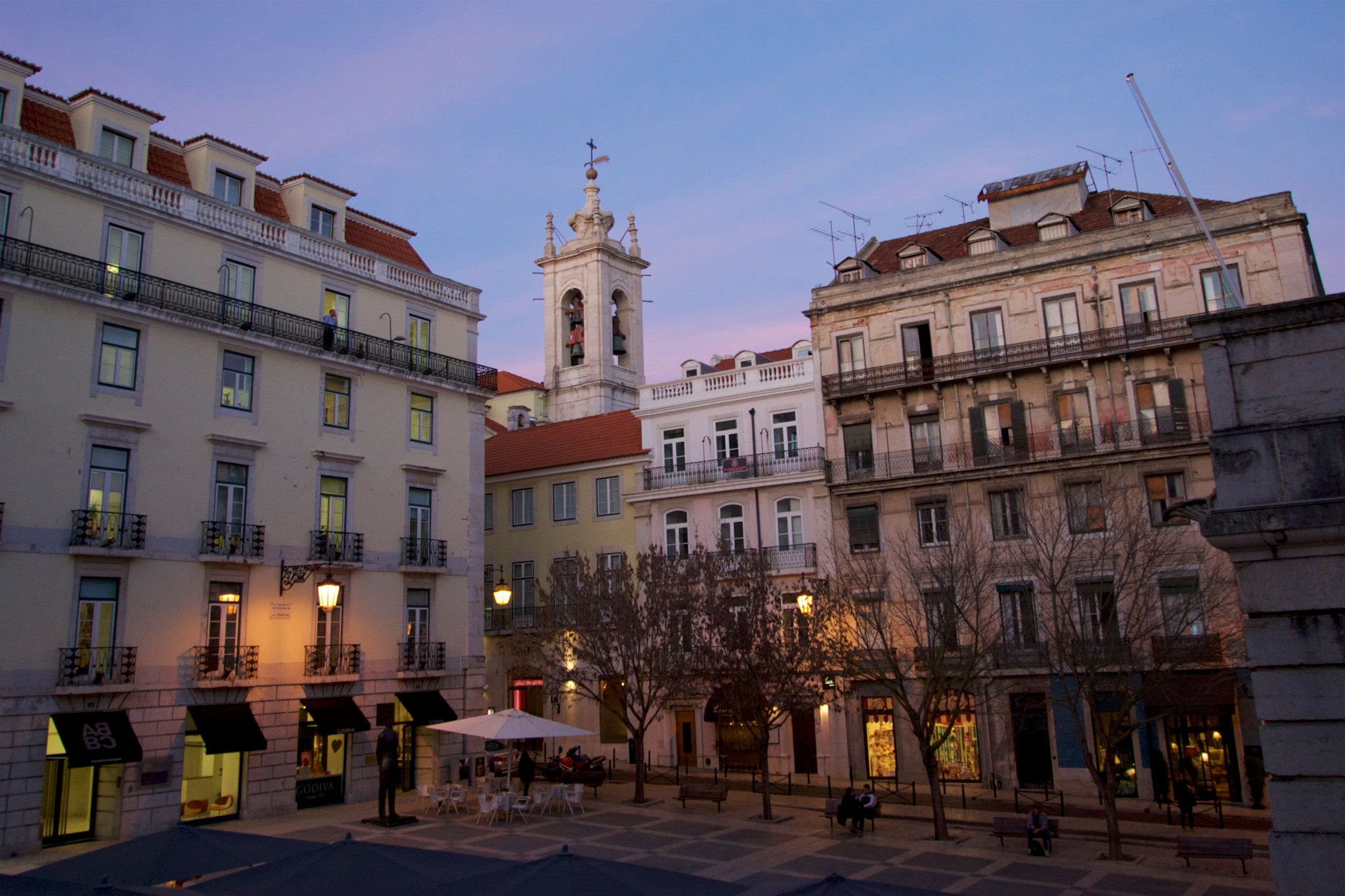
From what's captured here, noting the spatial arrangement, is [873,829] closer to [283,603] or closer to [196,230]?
[283,603]

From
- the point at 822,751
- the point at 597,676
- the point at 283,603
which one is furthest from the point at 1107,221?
the point at 283,603

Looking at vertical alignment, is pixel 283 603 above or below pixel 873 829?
above

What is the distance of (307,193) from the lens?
3158 cm

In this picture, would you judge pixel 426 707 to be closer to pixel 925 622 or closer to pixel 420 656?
pixel 420 656

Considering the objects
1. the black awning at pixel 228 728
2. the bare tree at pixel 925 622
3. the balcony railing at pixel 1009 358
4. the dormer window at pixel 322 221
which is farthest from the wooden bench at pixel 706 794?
the dormer window at pixel 322 221

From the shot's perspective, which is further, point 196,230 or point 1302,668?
point 196,230

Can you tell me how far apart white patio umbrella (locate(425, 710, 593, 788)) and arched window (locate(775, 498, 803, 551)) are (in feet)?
44.5

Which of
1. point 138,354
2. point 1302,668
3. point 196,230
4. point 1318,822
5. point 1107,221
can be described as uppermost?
point 1107,221

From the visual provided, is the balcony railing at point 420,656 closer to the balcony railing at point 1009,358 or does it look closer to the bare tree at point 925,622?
the bare tree at point 925,622

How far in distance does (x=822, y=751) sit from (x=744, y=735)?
3.25 meters

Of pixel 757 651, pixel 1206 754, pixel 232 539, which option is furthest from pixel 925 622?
pixel 232 539

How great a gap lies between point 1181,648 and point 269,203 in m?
28.0

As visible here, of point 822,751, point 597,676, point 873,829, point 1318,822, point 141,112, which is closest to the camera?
point 1318,822

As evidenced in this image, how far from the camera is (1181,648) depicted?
22.8m
